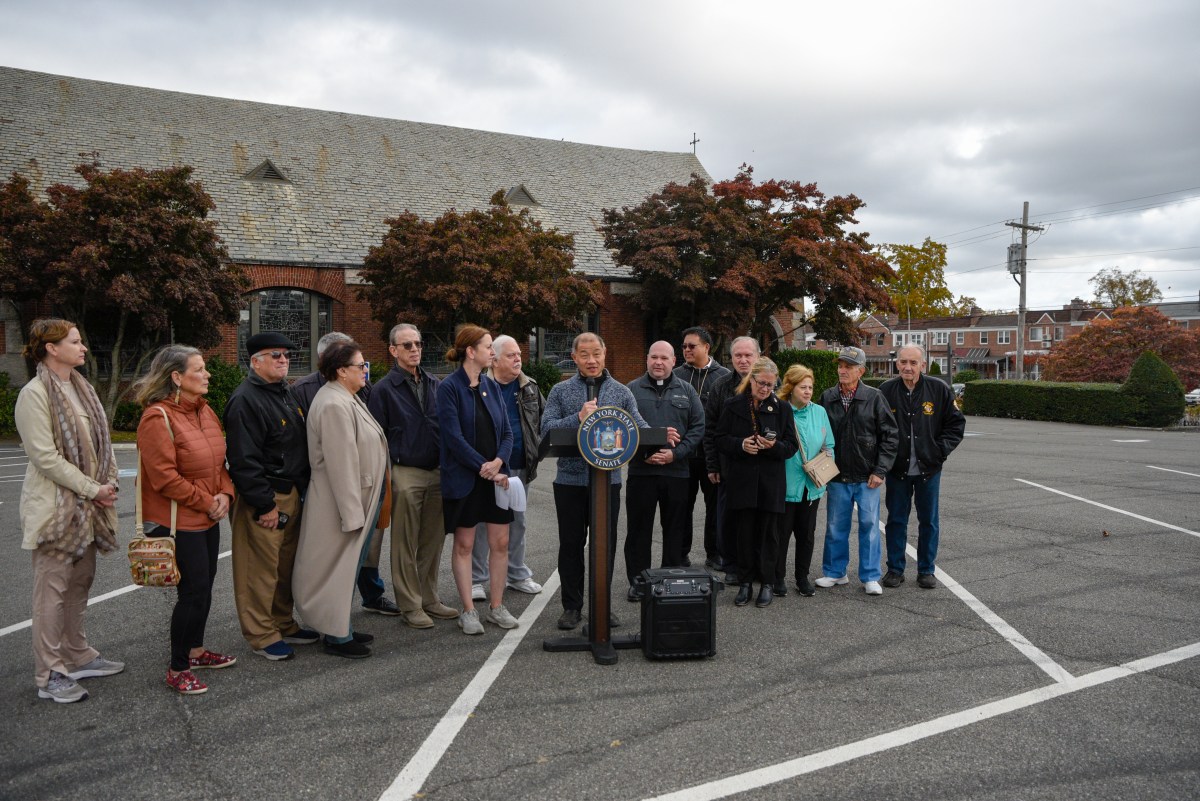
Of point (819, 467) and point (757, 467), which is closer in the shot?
point (757, 467)

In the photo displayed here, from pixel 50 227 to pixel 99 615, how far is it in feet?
50.6

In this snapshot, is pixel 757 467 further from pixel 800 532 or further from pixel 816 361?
pixel 816 361

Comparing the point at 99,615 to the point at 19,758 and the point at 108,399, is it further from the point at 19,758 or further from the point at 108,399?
the point at 108,399

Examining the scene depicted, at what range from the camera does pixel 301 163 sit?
26.6 meters

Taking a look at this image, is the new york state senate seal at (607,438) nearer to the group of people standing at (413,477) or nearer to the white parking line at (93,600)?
the group of people standing at (413,477)

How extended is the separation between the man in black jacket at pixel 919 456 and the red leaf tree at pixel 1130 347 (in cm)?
4424

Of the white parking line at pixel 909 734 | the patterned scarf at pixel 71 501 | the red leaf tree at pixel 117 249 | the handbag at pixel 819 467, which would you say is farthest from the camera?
the red leaf tree at pixel 117 249

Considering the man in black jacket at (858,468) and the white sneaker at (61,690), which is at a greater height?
the man in black jacket at (858,468)

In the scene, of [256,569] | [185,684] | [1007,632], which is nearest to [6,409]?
[256,569]

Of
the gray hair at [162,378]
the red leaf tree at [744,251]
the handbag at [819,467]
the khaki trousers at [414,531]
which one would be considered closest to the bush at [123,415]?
the red leaf tree at [744,251]

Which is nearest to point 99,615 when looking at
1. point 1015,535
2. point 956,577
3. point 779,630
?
point 779,630

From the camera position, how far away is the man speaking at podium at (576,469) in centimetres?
531

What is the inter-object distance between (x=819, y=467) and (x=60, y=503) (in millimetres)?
4827

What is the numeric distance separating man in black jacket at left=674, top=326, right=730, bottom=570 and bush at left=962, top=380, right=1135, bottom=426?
A: 26.4 m
